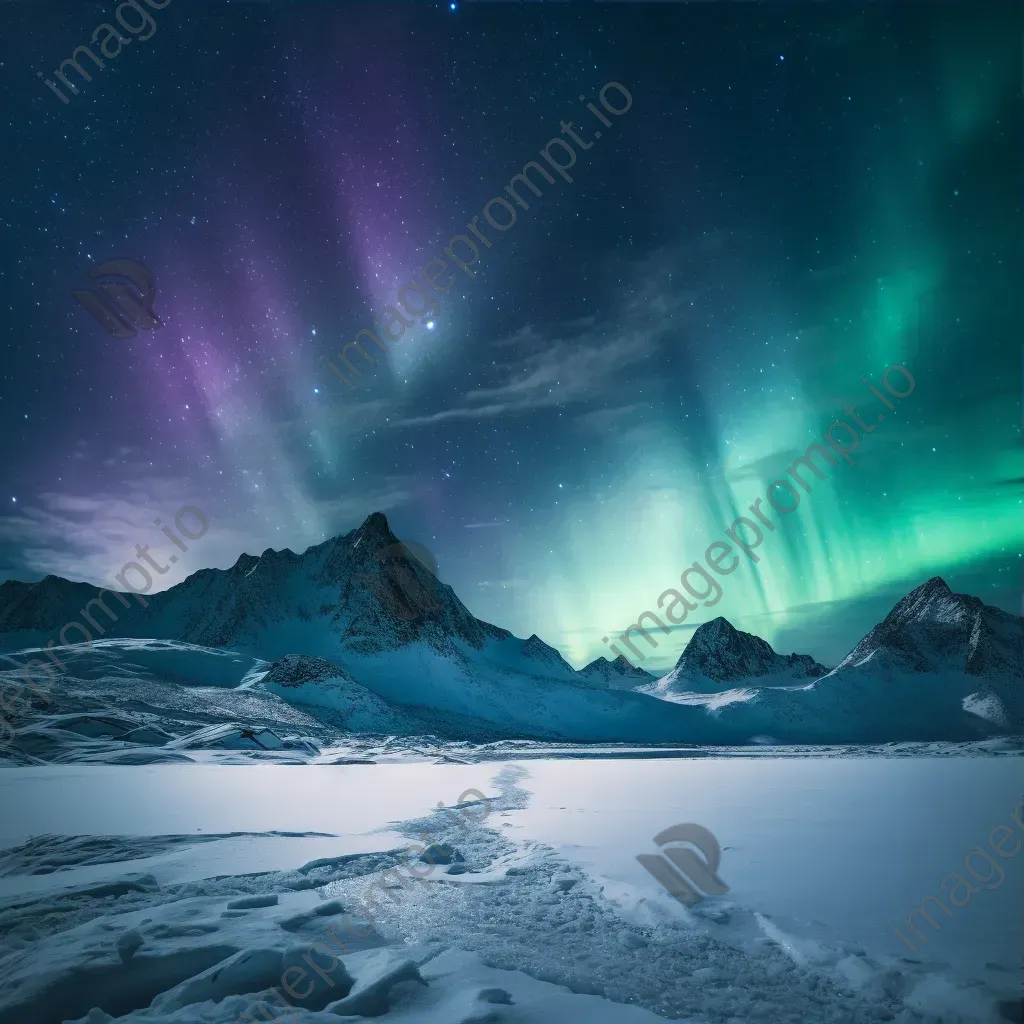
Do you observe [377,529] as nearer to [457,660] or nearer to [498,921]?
[457,660]

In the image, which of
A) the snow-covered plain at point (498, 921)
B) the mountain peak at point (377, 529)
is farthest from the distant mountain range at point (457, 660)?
the snow-covered plain at point (498, 921)

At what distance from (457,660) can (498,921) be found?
12306cm

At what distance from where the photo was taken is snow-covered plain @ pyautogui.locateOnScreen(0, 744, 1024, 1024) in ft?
12.7

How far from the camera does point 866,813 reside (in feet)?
34.9

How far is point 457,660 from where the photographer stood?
4887 inches

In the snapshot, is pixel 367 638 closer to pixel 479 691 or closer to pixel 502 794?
pixel 479 691

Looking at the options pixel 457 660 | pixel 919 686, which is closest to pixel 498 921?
pixel 457 660

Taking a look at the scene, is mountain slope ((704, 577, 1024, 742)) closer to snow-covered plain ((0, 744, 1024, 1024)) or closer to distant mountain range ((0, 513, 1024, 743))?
distant mountain range ((0, 513, 1024, 743))

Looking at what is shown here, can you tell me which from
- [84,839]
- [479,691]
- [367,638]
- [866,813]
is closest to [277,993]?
[84,839]

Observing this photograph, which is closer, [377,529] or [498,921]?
[498,921]

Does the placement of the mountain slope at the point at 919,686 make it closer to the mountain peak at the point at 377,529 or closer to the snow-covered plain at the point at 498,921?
the mountain peak at the point at 377,529

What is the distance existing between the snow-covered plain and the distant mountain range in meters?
63.2

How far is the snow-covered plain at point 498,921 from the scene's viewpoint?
3.88 metres

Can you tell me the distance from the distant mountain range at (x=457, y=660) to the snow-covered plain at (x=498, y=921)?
63231mm
